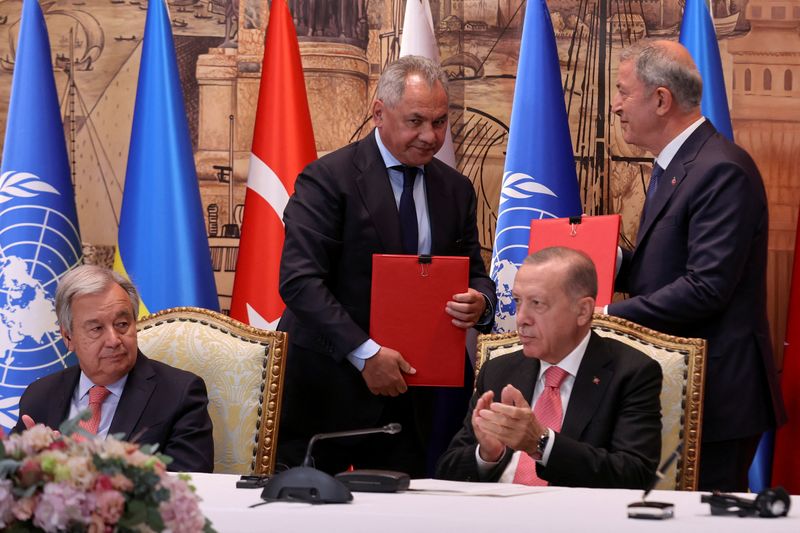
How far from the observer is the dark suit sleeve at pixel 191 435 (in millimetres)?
3010

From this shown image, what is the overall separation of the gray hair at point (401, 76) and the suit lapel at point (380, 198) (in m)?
0.20

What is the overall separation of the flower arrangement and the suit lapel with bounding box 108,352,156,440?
5.36 feet

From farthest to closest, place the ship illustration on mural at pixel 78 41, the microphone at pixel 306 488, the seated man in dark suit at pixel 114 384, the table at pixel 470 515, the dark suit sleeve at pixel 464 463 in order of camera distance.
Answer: the ship illustration on mural at pixel 78 41 → the seated man in dark suit at pixel 114 384 → the dark suit sleeve at pixel 464 463 → the microphone at pixel 306 488 → the table at pixel 470 515

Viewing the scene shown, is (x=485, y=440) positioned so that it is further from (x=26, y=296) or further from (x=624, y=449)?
(x=26, y=296)

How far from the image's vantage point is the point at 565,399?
9.61 feet

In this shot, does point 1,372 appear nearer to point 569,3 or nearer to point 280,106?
point 280,106

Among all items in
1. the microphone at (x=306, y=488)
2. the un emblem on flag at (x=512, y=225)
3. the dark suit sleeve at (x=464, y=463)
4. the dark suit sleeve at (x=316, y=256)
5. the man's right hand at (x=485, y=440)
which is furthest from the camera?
the un emblem on flag at (x=512, y=225)

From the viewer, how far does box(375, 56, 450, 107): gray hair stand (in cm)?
357

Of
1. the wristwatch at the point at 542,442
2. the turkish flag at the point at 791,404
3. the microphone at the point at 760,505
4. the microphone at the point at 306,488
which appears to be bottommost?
the turkish flag at the point at 791,404

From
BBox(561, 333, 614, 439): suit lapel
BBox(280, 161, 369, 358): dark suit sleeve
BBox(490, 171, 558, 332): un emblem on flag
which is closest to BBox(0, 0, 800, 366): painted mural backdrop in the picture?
BBox(490, 171, 558, 332): un emblem on flag

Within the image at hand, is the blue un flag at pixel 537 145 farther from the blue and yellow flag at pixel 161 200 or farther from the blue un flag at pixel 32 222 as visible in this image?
the blue un flag at pixel 32 222

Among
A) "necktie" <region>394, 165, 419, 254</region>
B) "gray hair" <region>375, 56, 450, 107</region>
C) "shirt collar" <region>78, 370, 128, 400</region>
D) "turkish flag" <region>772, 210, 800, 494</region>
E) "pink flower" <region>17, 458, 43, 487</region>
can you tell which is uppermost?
"gray hair" <region>375, 56, 450, 107</region>

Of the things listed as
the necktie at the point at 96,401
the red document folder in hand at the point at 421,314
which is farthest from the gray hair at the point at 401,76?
the necktie at the point at 96,401

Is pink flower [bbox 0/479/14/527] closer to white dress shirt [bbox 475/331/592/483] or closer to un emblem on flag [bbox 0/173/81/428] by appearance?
white dress shirt [bbox 475/331/592/483]
